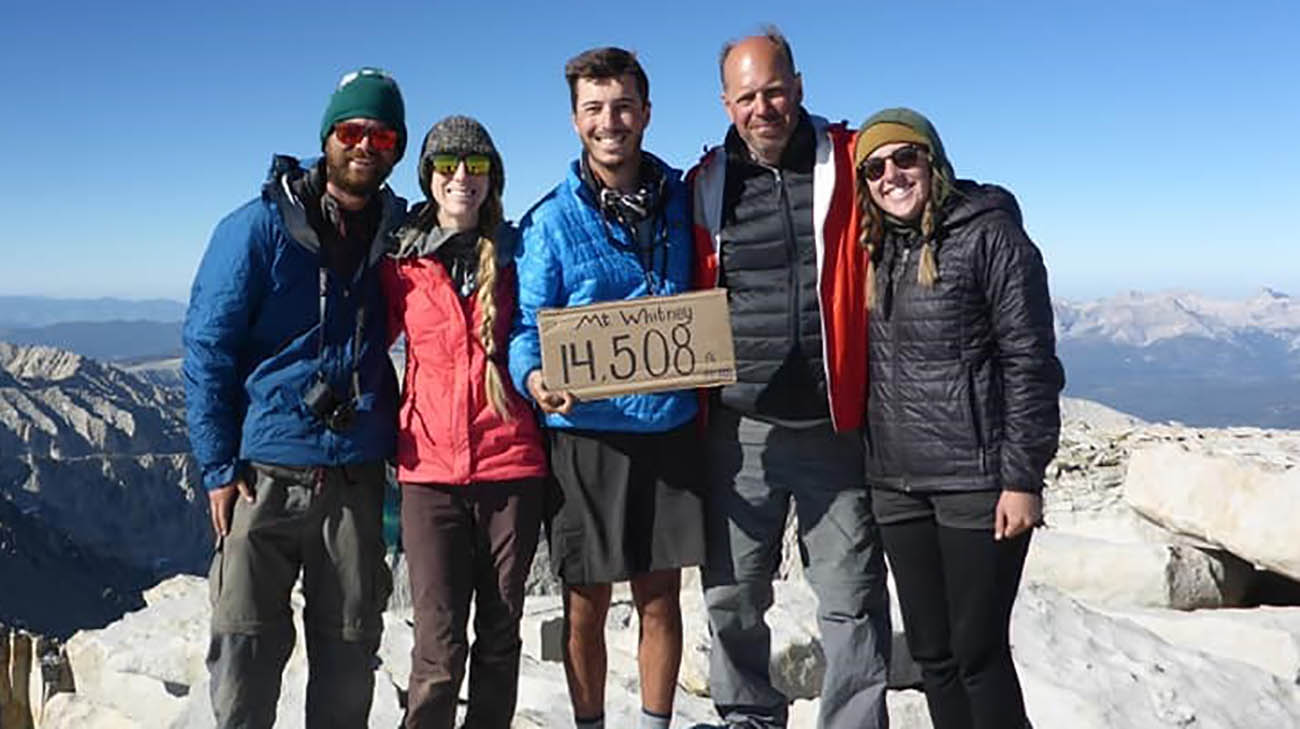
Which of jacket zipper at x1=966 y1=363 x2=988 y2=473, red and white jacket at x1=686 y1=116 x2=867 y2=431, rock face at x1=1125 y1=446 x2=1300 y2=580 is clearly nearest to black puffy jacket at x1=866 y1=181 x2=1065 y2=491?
jacket zipper at x1=966 y1=363 x2=988 y2=473

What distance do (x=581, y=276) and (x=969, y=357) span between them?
2.07 meters

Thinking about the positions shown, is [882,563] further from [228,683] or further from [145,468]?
[145,468]

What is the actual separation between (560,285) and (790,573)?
7.18m

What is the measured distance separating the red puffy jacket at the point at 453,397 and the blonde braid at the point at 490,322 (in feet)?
0.10

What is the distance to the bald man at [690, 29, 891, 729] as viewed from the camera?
531 centimetres

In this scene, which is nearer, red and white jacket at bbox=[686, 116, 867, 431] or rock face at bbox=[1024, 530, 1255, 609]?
red and white jacket at bbox=[686, 116, 867, 431]

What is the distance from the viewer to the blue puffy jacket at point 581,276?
5.27 m

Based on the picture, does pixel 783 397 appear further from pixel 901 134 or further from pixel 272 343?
pixel 272 343

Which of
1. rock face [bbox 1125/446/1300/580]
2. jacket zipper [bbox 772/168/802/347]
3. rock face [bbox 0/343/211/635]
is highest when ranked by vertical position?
jacket zipper [bbox 772/168/802/347]

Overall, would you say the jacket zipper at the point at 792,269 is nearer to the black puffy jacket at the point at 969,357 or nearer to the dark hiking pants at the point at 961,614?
the black puffy jacket at the point at 969,357

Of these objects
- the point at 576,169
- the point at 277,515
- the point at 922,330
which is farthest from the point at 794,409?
the point at 277,515

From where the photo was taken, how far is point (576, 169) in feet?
17.7

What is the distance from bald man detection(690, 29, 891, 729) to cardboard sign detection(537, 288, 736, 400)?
15.9 inches

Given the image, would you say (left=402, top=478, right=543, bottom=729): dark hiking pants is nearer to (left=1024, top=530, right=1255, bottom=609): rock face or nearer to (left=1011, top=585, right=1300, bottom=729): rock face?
(left=1011, top=585, right=1300, bottom=729): rock face
